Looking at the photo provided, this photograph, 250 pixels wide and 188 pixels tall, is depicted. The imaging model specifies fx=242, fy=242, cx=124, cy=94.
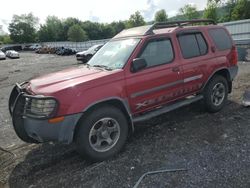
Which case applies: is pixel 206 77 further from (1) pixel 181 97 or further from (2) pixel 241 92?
(2) pixel 241 92

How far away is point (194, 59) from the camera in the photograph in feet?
16.0

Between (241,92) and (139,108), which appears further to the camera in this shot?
(241,92)

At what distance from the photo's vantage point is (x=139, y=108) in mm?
4238

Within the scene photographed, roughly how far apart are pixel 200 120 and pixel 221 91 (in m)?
0.99

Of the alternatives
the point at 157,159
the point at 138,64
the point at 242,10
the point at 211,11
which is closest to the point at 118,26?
the point at 211,11

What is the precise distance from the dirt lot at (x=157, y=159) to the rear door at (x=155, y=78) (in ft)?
2.26

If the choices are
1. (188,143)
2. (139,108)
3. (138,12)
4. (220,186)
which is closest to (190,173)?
(220,186)

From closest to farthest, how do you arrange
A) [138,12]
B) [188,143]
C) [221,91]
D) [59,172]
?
[59,172], [188,143], [221,91], [138,12]

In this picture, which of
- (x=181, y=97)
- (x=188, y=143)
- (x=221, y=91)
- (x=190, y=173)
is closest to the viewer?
(x=190, y=173)

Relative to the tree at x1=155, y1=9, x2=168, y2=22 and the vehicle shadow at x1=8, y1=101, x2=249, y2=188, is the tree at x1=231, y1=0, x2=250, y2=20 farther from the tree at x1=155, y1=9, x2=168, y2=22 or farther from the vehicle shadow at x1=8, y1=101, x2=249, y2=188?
the vehicle shadow at x1=8, y1=101, x2=249, y2=188

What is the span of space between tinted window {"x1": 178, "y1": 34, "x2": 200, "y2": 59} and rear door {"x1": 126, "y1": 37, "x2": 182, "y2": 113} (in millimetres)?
296

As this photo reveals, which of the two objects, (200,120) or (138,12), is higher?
(138,12)

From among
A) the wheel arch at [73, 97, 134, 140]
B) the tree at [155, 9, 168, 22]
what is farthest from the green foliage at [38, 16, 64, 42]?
the wheel arch at [73, 97, 134, 140]

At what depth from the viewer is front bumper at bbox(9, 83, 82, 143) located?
3318 mm
